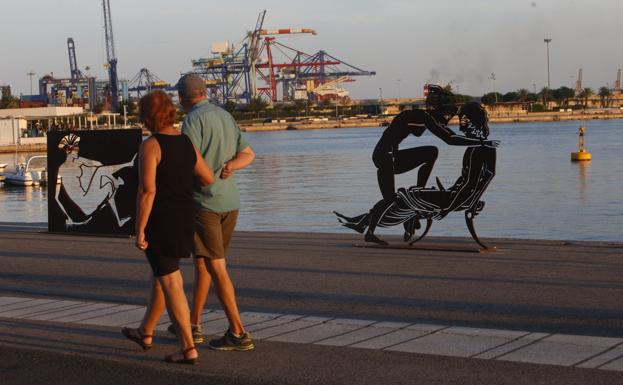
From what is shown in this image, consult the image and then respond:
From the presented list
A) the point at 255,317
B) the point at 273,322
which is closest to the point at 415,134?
the point at 255,317

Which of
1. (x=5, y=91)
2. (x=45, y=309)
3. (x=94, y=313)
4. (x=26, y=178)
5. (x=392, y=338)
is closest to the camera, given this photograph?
(x=392, y=338)

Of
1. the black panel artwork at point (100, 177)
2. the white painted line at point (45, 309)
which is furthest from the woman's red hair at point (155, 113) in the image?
the black panel artwork at point (100, 177)

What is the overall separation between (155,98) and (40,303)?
3512 millimetres

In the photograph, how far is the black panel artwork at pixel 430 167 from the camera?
12656mm

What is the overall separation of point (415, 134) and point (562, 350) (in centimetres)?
691

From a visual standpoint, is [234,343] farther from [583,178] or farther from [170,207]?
[583,178]

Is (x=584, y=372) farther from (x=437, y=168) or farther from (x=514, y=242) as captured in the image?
(x=437, y=168)

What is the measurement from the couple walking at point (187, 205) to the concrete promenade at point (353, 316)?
263 millimetres

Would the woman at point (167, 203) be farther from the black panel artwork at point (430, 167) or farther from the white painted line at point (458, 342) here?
the black panel artwork at point (430, 167)

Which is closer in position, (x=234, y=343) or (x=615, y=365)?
(x=615, y=365)

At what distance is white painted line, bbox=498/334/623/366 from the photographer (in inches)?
249

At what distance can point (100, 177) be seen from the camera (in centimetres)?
1545

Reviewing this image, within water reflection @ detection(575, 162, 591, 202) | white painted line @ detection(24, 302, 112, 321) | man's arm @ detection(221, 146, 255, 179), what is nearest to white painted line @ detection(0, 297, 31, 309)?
white painted line @ detection(24, 302, 112, 321)

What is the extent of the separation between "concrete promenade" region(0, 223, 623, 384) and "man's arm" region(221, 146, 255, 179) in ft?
3.94
